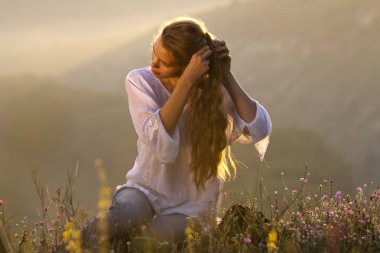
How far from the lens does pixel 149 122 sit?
4621 mm

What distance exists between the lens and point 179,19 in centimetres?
486

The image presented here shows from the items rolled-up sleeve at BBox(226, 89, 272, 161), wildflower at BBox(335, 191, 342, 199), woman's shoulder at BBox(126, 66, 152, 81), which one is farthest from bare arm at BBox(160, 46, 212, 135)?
wildflower at BBox(335, 191, 342, 199)

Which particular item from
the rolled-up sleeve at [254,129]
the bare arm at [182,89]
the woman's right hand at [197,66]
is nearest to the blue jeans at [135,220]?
the bare arm at [182,89]

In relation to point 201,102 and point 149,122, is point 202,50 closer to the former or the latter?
point 201,102

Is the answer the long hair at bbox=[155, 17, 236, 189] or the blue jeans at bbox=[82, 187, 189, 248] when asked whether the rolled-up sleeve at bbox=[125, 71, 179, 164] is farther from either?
the blue jeans at bbox=[82, 187, 189, 248]

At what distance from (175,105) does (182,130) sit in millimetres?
473

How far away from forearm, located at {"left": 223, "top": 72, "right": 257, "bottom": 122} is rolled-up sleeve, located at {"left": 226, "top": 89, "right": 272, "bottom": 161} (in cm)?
5

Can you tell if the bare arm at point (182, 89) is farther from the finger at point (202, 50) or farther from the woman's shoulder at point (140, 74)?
the woman's shoulder at point (140, 74)

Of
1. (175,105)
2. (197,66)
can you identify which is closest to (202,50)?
(197,66)

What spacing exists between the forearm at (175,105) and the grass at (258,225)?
0.64 metres

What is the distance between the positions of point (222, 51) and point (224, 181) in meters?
0.94

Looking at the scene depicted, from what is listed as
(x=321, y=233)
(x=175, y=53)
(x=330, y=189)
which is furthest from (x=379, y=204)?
(x=175, y=53)

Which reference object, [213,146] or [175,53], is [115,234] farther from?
[175,53]

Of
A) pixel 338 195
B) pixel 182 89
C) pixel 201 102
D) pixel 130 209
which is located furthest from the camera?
pixel 338 195
